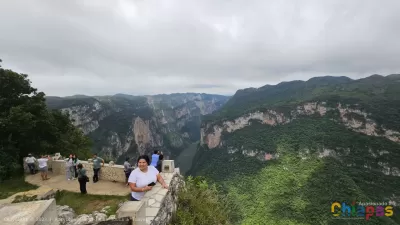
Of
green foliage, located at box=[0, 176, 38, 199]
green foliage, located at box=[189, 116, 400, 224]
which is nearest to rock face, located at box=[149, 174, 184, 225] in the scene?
green foliage, located at box=[0, 176, 38, 199]

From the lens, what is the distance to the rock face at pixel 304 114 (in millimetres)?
71044

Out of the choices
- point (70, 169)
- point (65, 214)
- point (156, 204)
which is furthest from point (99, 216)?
point (70, 169)

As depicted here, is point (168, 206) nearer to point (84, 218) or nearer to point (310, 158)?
point (84, 218)

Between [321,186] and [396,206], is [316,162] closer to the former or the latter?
[321,186]

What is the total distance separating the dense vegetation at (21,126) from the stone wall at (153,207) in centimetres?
1065

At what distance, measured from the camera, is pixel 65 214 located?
7.11 meters

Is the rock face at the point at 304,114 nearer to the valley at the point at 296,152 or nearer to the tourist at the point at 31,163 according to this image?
the valley at the point at 296,152

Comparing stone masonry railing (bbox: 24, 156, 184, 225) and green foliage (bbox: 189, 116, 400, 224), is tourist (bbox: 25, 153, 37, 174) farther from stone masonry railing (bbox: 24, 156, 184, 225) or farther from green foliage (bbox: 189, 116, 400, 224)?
green foliage (bbox: 189, 116, 400, 224)

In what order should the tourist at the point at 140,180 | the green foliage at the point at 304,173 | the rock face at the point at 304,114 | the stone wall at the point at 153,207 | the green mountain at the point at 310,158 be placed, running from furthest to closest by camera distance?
1. the rock face at the point at 304,114
2. the green mountain at the point at 310,158
3. the green foliage at the point at 304,173
4. the tourist at the point at 140,180
5. the stone wall at the point at 153,207

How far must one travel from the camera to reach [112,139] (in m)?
98.8

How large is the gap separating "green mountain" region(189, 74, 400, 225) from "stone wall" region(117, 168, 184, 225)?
83.2 ft

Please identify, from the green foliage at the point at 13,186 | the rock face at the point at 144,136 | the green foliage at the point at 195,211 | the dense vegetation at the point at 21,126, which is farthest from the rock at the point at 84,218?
the rock face at the point at 144,136

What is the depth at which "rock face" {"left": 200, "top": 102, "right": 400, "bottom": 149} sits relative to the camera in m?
71.0

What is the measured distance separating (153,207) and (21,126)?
537 inches
